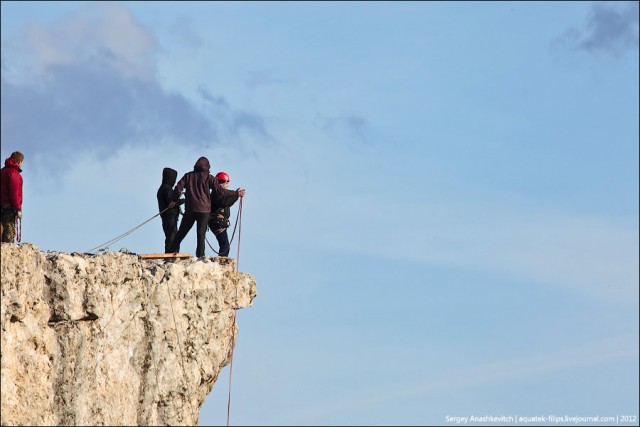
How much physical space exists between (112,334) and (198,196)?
4.83 m

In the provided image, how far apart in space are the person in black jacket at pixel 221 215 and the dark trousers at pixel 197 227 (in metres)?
0.65

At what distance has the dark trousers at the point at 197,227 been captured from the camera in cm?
3766

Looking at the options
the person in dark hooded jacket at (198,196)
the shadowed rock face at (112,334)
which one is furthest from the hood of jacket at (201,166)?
the shadowed rock face at (112,334)

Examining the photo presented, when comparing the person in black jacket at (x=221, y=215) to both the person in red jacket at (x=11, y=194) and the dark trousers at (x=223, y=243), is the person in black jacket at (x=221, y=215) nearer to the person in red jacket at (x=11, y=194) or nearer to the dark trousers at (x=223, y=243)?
the dark trousers at (x=223, y=243)

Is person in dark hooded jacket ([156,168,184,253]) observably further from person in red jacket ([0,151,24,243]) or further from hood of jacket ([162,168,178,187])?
person in red jacket ([0,151,24,243])

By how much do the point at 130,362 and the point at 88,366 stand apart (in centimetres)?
145

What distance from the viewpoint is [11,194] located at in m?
33.3

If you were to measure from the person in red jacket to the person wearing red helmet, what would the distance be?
A: 244 inches

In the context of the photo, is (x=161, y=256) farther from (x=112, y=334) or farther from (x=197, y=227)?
(x=112, y=334)

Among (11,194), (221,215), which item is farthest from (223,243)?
(11,194)

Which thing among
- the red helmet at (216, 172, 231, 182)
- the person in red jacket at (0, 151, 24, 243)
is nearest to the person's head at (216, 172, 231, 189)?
the red helmet at (216, 172, 231, 182)

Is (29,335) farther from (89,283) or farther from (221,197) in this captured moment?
(221,197)

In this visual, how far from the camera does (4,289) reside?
3125 cm

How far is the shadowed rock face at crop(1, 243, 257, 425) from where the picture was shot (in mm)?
31906
